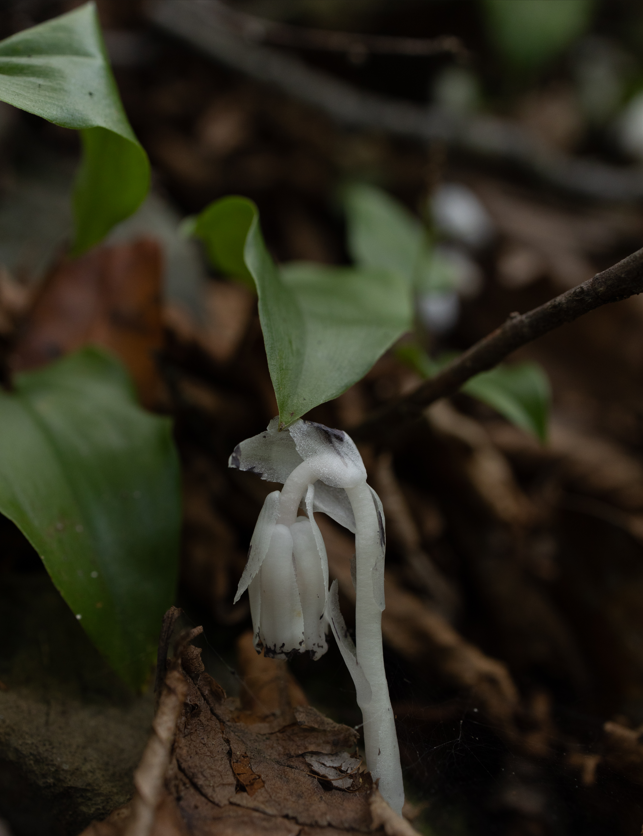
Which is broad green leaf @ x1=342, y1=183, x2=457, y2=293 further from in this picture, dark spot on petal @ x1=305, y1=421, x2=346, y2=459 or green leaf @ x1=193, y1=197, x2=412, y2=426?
dark spot on petal @ x1=305, y1=421, x2=346, y2=459

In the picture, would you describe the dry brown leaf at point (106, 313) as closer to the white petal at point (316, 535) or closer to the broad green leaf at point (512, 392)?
the broad green leaf at point (512, 392)

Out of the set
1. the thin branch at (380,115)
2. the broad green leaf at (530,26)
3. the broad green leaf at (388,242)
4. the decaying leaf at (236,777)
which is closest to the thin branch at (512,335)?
the decaying leaf at (236,777)

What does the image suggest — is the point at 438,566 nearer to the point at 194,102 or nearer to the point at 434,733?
the point at 434,733

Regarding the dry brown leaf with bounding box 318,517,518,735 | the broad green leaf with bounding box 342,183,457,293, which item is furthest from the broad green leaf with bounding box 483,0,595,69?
the dry brown leaf with bounding box 318,517,518,735

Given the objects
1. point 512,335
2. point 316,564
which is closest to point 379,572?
point 316,564

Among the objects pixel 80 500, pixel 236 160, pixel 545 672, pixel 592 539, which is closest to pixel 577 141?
pixel 236 160
